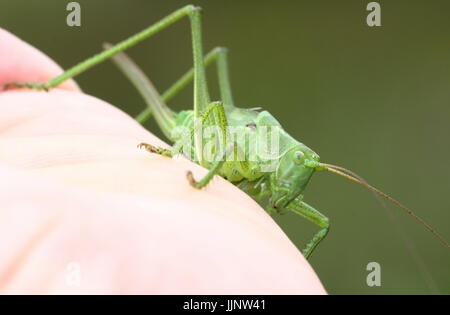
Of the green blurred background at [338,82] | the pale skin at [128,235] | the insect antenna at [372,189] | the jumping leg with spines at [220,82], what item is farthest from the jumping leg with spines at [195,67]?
the green blurred background at [338,82]

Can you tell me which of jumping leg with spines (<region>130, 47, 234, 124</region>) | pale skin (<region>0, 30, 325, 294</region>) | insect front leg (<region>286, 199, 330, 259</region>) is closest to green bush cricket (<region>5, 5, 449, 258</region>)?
insect front leg (<region>286, 199, 330, 259</region>)

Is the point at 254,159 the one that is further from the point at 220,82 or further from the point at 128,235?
the point at 128,235

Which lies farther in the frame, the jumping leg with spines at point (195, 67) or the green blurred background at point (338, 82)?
the green blurred background at point (338, 82)

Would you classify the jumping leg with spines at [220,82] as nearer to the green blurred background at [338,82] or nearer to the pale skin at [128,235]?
the green blurred background at [338,82]

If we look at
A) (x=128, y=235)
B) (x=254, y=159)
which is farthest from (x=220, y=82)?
(x=128, y=235)

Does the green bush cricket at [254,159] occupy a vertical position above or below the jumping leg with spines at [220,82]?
below

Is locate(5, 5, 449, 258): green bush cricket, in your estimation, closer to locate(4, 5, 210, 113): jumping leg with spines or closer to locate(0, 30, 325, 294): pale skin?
locate(4, 5, 210, 113): jumping leg with spines

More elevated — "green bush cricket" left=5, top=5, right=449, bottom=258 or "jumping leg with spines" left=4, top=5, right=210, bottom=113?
"jumping leg with spines" left=4, top=5, right=210, bottom=113
